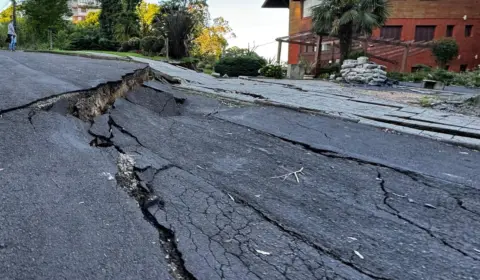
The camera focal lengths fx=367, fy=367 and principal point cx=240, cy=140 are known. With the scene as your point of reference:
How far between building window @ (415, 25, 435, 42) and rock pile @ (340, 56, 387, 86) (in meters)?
14.4

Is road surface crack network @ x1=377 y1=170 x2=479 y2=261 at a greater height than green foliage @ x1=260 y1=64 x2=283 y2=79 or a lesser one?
lesser

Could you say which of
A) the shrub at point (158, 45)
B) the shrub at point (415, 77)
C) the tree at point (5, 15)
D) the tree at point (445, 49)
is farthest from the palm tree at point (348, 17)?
the tree at point (5, 15)

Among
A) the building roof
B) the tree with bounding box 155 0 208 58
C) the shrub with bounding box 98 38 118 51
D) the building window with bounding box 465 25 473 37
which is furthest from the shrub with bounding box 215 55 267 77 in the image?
the building roof

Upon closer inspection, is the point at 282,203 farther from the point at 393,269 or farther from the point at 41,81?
the point at 41,81

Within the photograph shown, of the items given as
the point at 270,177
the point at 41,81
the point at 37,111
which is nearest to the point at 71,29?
the point at 41,81

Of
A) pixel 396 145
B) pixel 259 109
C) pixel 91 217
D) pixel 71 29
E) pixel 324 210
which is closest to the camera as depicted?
pixel 91 217

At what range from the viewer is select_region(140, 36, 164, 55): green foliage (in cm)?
2178

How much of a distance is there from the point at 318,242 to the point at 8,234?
1.85 m

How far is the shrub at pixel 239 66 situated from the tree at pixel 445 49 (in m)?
12.5

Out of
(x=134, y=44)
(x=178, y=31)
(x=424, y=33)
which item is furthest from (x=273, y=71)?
(x=424, y=33)

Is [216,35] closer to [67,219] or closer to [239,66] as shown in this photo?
[239,66]

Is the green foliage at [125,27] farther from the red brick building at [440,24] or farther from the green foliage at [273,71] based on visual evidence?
the green foliage at [273,71]

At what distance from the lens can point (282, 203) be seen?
2910 mm

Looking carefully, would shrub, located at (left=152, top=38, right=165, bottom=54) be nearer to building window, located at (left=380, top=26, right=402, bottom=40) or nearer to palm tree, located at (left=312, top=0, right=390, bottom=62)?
palm tree, located at (left=312, top=0, right=390, bottom=62)
